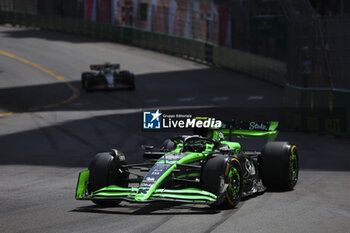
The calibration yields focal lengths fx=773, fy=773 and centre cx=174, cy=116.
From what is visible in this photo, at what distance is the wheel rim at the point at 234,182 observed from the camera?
11514 mm

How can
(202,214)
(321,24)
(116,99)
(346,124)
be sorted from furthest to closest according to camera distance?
(116,99) → (321,24) → (346,124) → (202,214)

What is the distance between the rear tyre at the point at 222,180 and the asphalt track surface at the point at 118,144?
0.18 metres

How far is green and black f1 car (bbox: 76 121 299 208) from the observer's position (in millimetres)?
11172

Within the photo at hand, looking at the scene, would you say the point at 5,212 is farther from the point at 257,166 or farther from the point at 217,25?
the point at 217,25

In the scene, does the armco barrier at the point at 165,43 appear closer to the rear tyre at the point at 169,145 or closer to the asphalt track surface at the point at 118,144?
the asphalt track surface at the point at 118,144

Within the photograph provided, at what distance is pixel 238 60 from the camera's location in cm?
4516

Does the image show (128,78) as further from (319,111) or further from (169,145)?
(169,145)

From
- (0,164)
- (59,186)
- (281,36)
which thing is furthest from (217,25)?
(59,186)

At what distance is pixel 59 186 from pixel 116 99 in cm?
2017

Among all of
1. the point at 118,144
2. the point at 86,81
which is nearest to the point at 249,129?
the point at 118,144

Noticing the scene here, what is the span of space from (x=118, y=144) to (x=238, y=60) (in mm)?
25104

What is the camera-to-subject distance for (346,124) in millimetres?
22594

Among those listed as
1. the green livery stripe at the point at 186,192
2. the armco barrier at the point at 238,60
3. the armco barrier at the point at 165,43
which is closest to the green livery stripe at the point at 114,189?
the green livery stripe at the point at 186,192

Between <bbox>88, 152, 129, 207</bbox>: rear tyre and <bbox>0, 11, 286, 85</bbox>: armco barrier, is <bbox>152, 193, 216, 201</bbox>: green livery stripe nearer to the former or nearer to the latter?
<bbox>88, 152, 129, 207</bbox>: rear tyre
